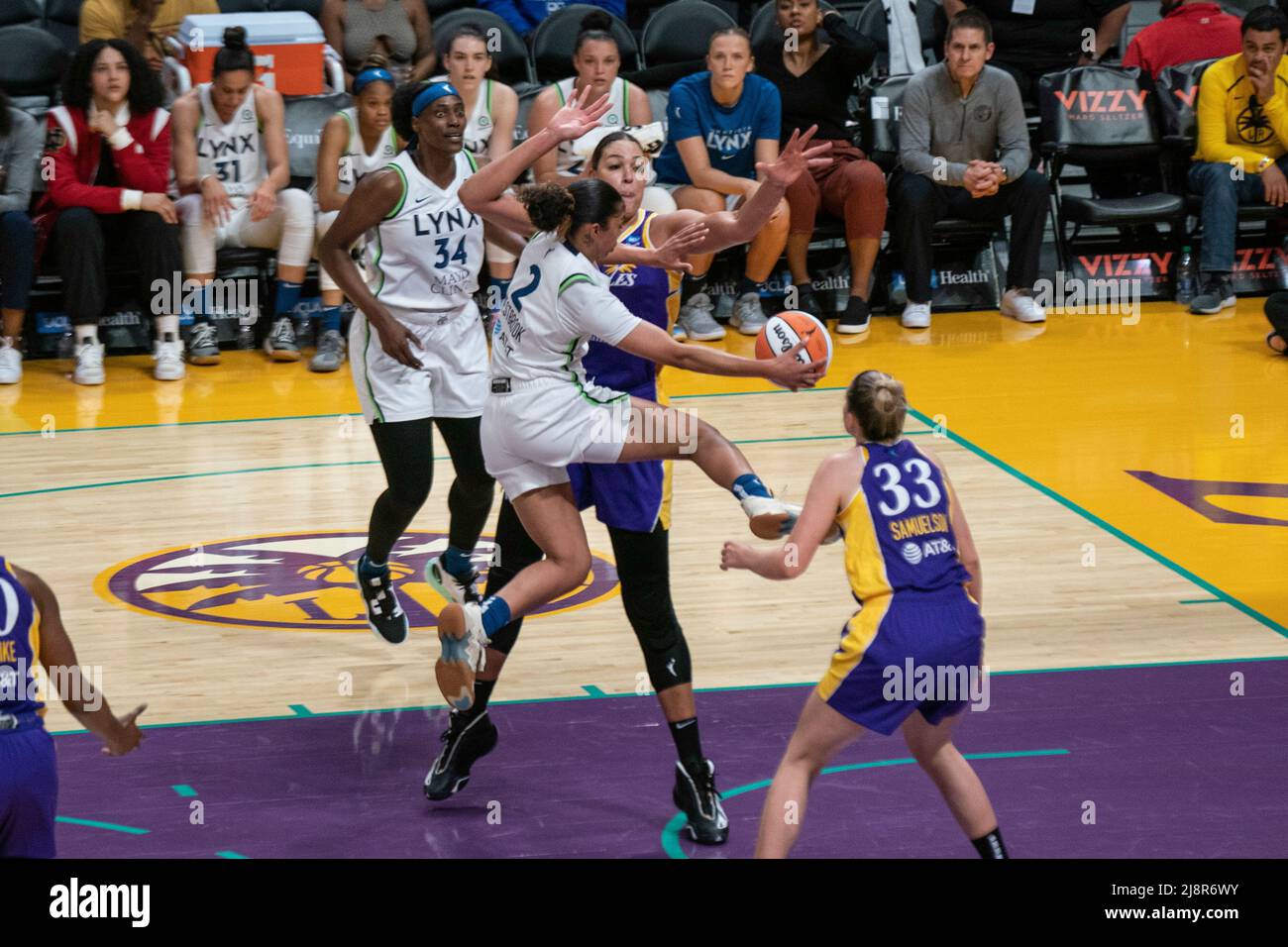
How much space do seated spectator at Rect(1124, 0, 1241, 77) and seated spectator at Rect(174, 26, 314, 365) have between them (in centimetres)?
611

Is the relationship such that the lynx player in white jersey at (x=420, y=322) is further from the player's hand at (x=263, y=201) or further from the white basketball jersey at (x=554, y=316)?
the player's hand at (x=263, y=201)

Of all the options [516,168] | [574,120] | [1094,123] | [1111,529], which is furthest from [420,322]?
[1094,123]

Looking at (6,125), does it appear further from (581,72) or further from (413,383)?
(413,383)

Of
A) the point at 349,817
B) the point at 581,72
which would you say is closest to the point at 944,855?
the point at 349,817

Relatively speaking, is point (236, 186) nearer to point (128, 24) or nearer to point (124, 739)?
point (128, 24)

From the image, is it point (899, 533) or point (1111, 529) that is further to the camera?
point (1111, 529)

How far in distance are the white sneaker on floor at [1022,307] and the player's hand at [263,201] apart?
191 inches

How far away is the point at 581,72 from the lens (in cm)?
1144

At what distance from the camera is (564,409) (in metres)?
5.40

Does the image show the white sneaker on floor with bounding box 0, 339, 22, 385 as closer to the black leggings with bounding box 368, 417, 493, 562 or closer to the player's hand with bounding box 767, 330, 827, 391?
the black leggings with bounding box 368, 417, 493, 562

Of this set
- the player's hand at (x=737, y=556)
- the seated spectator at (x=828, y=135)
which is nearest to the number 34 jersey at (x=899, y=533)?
the player's hand at (x=737, y=556)

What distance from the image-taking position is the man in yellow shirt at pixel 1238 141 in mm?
12336

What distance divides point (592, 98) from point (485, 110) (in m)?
0.65
